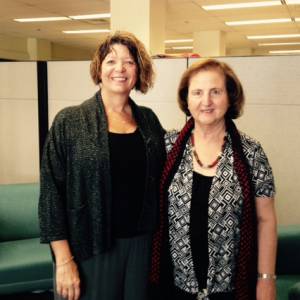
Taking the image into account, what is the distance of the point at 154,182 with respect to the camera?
1.54 m

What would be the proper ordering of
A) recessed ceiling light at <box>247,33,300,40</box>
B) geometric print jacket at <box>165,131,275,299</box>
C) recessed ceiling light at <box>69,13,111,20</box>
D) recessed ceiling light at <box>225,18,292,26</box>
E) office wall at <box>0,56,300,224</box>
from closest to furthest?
geometric print jacket at <box>165,131,275,299</box>
office wall at <box>0,56,300,224</box>
recessed ceiling light at <box>69,13,111,20</box>
recessed ceiling light at <box>225,18,292,26</box>
recessed ceiling light at <box>247,33,300,40</box>

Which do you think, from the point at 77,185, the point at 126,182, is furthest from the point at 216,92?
the point at 77,185

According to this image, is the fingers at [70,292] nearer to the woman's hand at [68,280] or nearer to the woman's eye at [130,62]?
the woman's hand at [68,280]

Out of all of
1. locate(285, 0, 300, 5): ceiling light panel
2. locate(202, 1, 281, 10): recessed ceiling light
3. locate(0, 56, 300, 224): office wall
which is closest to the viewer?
locate(0, 56, 300, 224): office wall

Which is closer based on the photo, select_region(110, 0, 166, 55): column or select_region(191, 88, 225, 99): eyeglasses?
select_region(191, 88, 225, 99): eyeglasses

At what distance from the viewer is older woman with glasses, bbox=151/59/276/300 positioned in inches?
56.5

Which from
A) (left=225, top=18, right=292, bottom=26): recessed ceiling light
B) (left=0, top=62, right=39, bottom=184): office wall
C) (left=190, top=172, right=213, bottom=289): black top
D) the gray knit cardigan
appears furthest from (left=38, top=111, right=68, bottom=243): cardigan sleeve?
(left=225, top=18, right=292, bottom=26): recessed ceiling light

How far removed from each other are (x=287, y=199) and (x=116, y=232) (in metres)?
1.56

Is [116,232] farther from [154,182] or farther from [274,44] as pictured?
[274,44]

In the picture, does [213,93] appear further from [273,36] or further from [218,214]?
[273,36]

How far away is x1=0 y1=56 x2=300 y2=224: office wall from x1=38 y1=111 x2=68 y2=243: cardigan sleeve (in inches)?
60.7

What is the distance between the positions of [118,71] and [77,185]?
1.50 ft

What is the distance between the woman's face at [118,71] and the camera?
5.11ft

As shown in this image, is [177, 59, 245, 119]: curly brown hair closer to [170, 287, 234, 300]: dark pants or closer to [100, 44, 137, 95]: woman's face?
[100, 44, 137, 95]: woman's face
